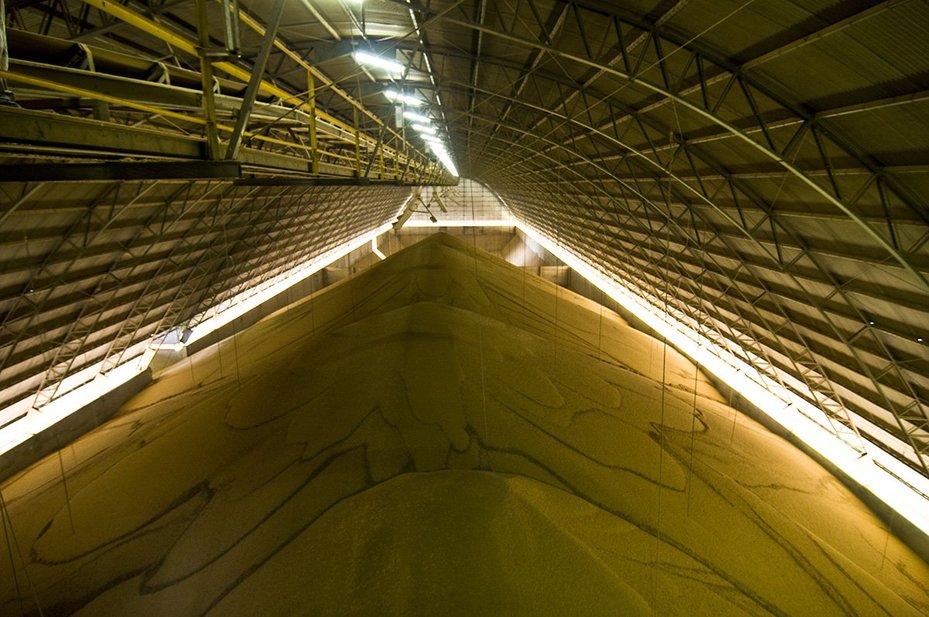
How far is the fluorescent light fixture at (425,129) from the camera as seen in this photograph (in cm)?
1520

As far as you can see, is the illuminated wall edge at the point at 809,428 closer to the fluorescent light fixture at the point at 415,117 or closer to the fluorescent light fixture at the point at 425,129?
the fluorescent light fixture at the point at 425,129

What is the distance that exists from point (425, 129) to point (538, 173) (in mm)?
5143

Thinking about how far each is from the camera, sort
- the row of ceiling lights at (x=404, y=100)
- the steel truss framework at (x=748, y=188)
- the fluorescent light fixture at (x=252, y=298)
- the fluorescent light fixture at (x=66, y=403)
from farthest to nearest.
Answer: the fluorescent light fixture at (x=252, y=298), the fluorescent light fixture at (x=66, y=403), the row of ceiling lights at (x=404, y=100), the steel truss framework at (x=748, y=188)

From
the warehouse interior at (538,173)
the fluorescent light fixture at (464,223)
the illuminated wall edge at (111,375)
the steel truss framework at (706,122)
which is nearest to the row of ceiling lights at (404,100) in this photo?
the warehouse interior at (538,173)

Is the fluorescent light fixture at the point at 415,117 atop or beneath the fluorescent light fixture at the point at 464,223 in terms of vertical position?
atop

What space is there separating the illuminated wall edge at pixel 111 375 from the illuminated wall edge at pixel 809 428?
18504 millimetres

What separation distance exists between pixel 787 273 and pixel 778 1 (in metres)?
5.24

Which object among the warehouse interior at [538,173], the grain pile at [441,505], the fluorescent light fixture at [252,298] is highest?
the warehouse interior at [538,173]

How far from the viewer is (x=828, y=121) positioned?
212 inches

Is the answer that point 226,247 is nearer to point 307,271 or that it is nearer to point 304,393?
point 304,393

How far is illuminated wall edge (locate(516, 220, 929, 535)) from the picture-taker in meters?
10.0

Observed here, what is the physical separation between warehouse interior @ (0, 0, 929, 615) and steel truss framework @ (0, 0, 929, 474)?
Answer: 43mm

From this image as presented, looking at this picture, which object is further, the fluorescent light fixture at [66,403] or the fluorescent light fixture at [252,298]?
the fluorescent light fixture at [252,298]

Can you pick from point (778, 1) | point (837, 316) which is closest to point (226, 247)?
point (778, 1)
